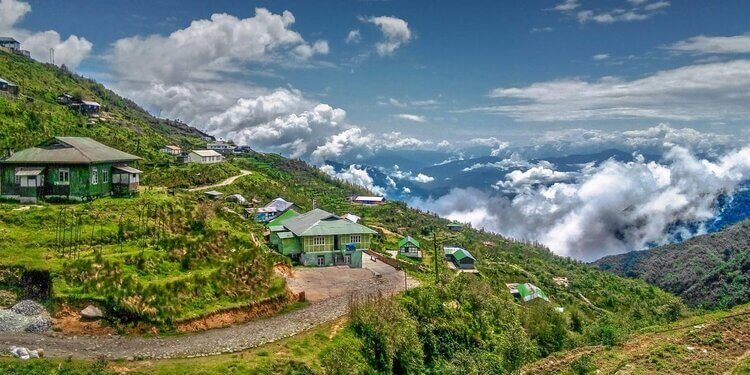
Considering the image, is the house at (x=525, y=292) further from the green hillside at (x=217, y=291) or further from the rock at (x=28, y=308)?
the rock at (x=28, y=308)

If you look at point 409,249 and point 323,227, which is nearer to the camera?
point 323,227

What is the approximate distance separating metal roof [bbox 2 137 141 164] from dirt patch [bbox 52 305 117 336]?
15.8 metres

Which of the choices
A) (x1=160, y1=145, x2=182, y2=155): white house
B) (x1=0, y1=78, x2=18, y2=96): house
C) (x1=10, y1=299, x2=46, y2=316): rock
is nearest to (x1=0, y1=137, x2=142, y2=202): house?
(x1=10, y1=299, x2=46, y2=316): rock

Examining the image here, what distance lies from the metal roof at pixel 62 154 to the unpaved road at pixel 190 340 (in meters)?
17.2

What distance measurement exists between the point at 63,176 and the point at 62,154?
155 centimetres

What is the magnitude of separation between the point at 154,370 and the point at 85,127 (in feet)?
243

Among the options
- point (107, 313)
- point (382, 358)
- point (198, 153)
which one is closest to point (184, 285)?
point (107, 313)

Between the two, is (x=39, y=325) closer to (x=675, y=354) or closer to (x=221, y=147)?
(x=675, y=354)

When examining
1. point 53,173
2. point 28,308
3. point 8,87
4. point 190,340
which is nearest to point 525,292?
point 190,340

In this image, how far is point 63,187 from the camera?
115 ft

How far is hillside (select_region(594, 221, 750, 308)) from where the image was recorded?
79938 millimetres

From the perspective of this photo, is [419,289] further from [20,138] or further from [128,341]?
[20,138]

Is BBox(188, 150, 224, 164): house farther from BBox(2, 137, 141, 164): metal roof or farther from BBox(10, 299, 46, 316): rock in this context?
BBox(10, 299, 46, 316): rock

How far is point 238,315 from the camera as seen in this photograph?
26047mm
